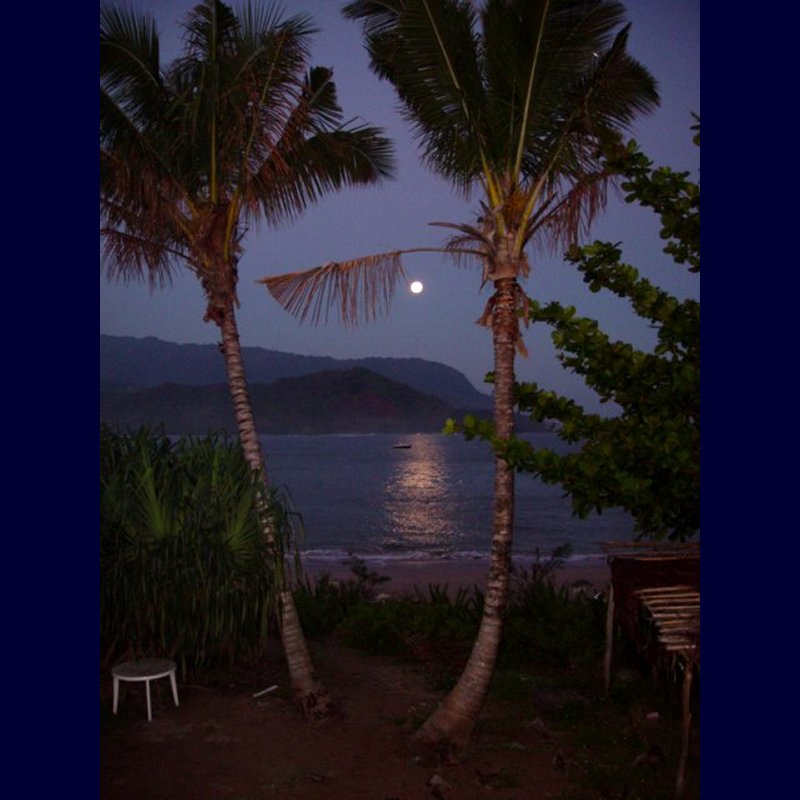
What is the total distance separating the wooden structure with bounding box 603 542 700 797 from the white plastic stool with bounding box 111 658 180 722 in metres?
4.21

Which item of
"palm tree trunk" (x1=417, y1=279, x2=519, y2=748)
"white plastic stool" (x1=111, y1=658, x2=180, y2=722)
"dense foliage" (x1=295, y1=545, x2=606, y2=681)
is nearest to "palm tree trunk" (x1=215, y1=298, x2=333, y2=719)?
"white plastic stool" (x1=111, y1=658, x2=180, y2=722)

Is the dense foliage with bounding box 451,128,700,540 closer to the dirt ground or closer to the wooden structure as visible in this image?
the wooden structure

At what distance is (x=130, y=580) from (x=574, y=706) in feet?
14.2

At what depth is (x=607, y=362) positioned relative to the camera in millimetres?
4309

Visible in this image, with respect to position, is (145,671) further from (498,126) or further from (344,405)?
(344,405)

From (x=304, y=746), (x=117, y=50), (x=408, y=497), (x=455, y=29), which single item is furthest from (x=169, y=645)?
(x=408, y=497)

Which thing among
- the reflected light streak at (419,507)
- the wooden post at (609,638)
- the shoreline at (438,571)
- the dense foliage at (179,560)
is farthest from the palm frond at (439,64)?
the reflected light streak at (419,507)

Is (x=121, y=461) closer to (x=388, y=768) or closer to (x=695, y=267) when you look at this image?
(x=388, y=768)

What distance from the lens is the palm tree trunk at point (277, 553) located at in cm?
751

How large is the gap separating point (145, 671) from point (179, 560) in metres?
1.02

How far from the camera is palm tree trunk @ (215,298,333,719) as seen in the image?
7.51 meters

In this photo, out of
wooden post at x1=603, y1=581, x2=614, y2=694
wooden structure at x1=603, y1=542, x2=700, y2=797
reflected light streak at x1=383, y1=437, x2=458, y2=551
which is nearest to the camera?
wooden structure at x1=603, y1=542, x2=700, y2=797

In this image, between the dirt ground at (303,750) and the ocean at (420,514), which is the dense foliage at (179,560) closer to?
the dirt ground at (303,750)

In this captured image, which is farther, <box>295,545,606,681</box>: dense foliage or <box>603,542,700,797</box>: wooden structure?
<box>295,545,606,681</box>: dense foliage
